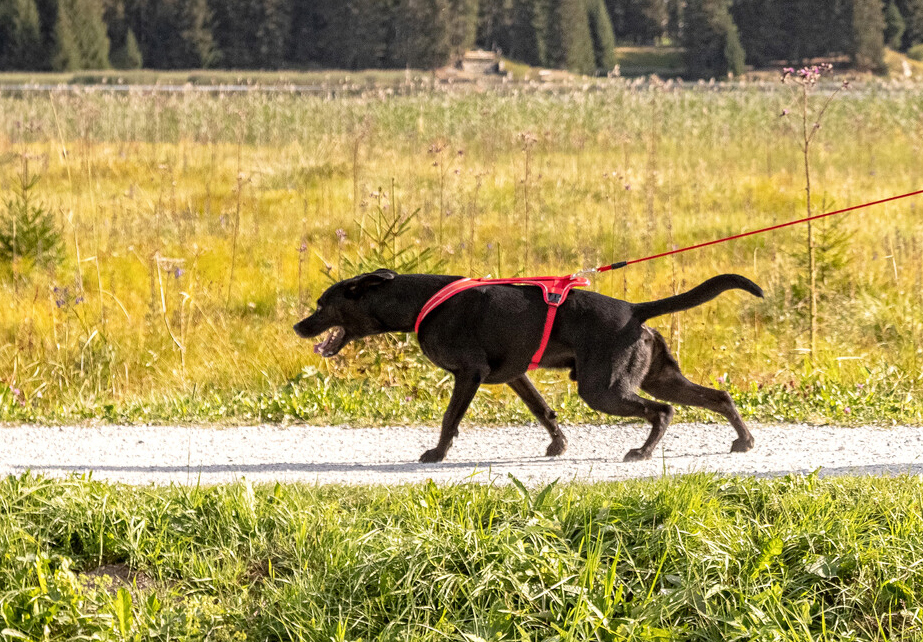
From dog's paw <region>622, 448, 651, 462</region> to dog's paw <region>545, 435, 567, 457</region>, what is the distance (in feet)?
1.50

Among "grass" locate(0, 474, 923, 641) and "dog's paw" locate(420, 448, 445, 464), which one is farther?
"dog's paw" locate(420, 448, 445, 464)

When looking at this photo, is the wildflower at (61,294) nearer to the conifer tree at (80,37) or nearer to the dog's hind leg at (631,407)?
the dog's hind leg at (631,407)

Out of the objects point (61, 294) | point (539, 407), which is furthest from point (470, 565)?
point (61, 294)

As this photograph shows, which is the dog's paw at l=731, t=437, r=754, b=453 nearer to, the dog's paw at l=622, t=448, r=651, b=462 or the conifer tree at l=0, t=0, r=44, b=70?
the dog's paw at l=622, t=448, r=651, b=462

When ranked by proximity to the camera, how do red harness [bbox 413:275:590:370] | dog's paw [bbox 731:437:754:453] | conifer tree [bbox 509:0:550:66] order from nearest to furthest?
red harness [bbox 413:275:590:370], dog's paw [bbox 731:437:754:453], conifer tree [bbox 509:0:550:66]

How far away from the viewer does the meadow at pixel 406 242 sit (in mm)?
7543

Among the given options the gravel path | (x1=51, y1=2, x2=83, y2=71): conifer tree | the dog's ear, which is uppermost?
(x1=51, y1=2, x2=83, y2=71): conifer tree

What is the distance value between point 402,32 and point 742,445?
5967cm

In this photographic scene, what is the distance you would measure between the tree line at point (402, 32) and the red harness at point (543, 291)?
52.9 metres

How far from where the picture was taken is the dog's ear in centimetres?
577

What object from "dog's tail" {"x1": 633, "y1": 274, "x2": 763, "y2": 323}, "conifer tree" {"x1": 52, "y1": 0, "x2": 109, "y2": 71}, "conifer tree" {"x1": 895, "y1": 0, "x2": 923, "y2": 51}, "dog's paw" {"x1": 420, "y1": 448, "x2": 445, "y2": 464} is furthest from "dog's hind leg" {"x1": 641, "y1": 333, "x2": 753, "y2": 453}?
"conifer tree" {"x1": 895, "y1": 0, "x2": 923, "y2": 51}

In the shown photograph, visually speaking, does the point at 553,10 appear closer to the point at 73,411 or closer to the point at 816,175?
the point at 816,175

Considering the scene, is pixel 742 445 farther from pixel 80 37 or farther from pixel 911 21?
pixel 911 21

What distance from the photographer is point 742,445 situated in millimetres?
5840
